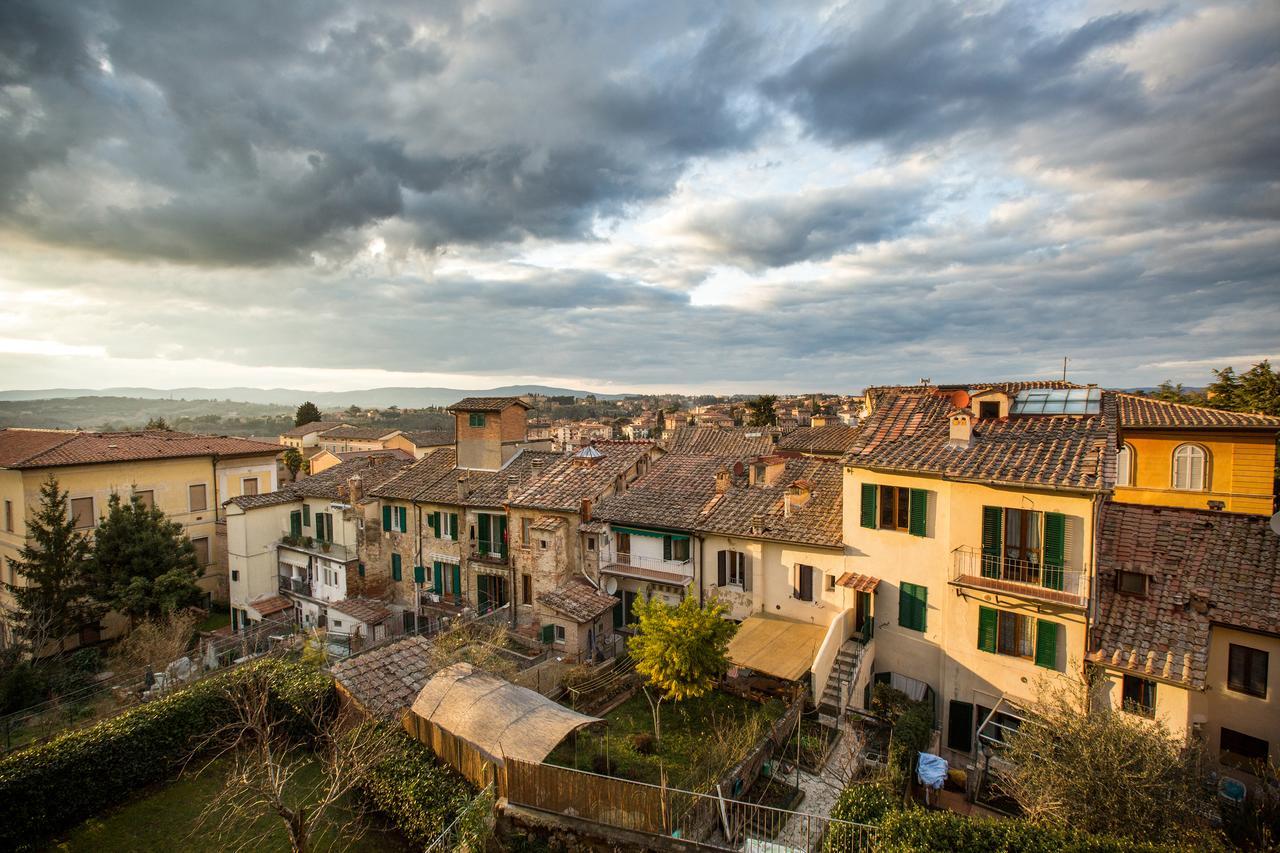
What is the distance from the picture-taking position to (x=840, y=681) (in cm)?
1775

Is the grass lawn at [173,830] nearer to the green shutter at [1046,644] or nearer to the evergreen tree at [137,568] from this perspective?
the evergreen tree at [137,568]

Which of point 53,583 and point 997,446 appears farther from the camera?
point 53,583

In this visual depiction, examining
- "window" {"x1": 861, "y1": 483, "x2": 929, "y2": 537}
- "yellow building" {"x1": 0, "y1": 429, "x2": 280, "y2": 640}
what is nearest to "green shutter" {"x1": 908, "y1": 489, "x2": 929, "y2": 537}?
"window" {"x1": 861, "y1": 483, "x2": 929, "y2": 537}

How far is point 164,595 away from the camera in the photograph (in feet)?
96.8

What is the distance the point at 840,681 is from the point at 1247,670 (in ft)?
31.5

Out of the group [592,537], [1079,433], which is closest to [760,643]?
[592,537]

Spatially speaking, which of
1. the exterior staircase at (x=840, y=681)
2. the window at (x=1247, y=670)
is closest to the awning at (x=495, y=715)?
the exterior staircase at (x=840, y=681)

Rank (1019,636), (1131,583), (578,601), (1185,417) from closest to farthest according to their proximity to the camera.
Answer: (1131,583), (1019,636), (578,601), (1185,417)

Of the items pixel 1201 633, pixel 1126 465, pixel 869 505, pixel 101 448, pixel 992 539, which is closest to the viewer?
pixel 1201 633

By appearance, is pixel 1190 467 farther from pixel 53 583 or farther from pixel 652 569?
pixel 53 583

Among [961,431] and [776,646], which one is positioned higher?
[961,431]

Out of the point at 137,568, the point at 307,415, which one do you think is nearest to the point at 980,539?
the point at 137,568

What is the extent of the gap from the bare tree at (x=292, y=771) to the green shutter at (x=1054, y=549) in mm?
17607

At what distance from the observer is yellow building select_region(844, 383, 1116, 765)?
15.9 metres
